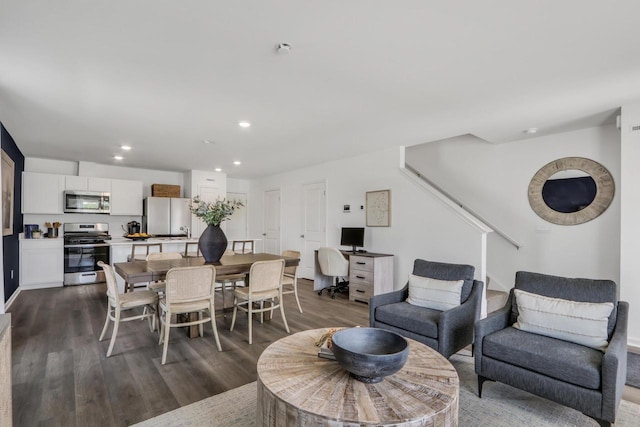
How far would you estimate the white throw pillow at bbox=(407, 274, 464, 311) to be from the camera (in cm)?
298

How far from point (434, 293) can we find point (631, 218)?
2.16m

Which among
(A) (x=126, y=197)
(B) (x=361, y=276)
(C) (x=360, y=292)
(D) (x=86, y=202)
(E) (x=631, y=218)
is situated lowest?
(C) (x=360, y=292)

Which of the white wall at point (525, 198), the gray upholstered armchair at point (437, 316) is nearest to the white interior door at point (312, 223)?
the white wall at point (525, 198)

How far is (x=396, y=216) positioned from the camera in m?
5.20

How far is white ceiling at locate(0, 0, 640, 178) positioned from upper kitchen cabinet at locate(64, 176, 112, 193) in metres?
2.11

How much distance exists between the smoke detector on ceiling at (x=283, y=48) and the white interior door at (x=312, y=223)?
429 cm

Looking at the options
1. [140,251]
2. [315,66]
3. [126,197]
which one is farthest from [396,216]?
[126,197]

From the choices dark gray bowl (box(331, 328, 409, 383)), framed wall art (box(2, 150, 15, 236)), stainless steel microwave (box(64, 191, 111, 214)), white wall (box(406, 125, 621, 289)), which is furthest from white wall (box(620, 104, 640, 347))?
stainless steel microwave (box(64, 191, 111, 214))

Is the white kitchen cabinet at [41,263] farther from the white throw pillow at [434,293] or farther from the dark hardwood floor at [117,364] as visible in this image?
the white throw pillow at [434,293]

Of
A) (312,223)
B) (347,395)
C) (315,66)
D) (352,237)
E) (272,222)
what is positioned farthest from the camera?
(272,222)

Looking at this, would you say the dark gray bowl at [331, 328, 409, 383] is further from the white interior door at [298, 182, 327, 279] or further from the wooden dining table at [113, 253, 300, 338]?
the white interior door at [298, 182, 327, 279]

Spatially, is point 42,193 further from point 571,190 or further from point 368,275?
point 571,190

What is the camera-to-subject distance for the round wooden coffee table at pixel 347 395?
1.25m

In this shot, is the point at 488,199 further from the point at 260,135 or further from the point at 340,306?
the point at 260,135
